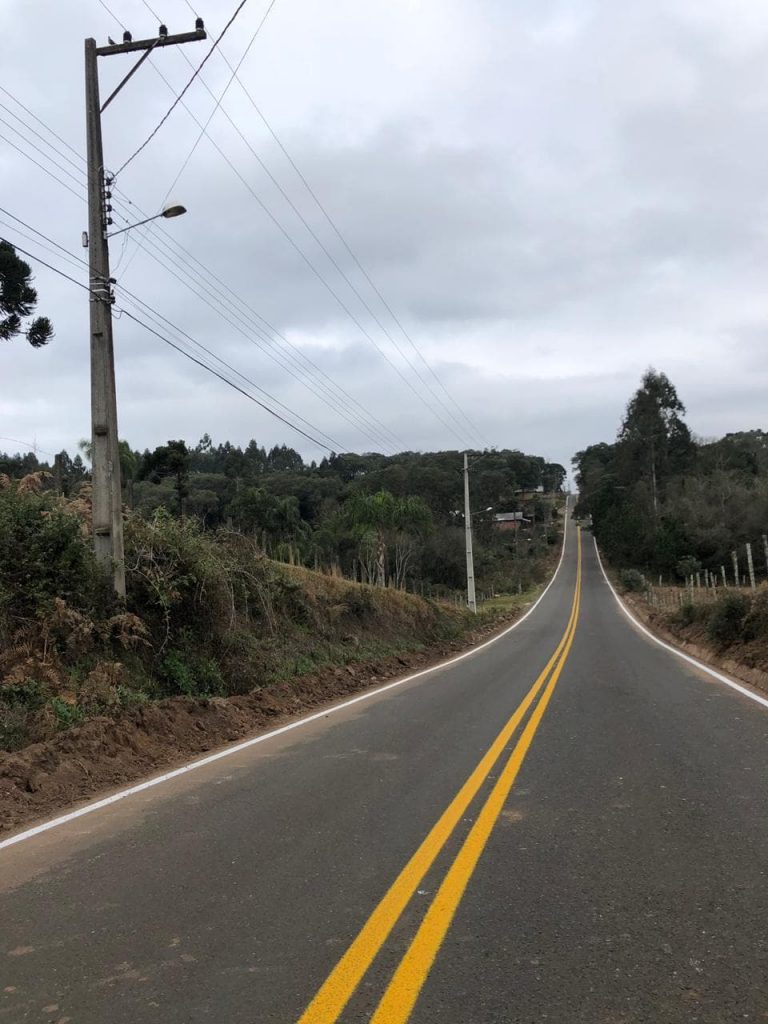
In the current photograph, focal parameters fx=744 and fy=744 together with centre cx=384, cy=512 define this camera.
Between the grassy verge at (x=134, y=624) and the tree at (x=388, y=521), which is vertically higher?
the tree at (x=388, y=521)

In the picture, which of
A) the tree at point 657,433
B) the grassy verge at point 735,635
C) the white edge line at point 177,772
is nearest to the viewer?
the white edge line at point 177,772

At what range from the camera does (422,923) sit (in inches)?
154

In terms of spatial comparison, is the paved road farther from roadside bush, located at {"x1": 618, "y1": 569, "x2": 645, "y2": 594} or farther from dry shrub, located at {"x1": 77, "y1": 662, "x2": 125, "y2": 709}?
roadside bush, located at {"x1": 618, "y1": 569, "x2": 645, "y2": 594}

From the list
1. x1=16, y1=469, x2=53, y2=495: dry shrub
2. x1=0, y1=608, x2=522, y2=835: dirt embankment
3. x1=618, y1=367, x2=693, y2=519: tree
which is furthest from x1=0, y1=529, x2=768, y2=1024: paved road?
x1=618, y1=367, x2=693, y2=519: tree

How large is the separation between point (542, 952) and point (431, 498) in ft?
289

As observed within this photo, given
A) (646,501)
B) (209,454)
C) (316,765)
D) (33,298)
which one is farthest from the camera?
(209,454)

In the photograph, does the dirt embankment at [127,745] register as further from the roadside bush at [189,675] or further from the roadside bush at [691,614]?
the roadside bush at [691,614]

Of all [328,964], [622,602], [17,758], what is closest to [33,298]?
[17,758]

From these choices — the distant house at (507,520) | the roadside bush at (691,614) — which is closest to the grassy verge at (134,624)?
the roadside bush at (691,614)

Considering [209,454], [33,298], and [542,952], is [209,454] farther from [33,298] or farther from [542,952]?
[542,952]

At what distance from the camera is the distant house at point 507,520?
100275mm

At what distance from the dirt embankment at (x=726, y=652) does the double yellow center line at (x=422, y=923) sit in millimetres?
8697

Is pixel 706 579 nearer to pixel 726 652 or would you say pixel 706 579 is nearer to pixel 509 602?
pixel 509 602

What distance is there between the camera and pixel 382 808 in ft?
19.8
